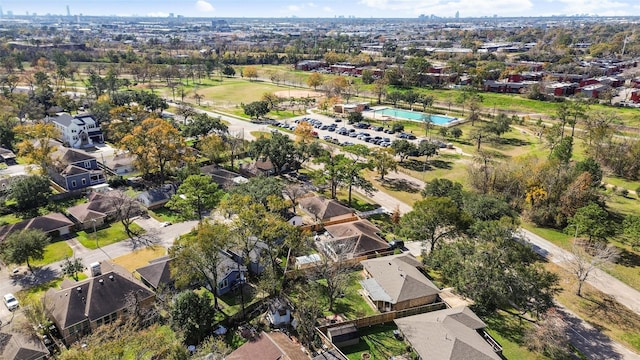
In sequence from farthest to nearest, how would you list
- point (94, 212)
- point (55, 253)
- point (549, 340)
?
1. point (94, 212)
2. point (55, 253)
3. point (549, 340)

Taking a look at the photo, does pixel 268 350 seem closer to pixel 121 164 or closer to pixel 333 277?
pixel 333 277

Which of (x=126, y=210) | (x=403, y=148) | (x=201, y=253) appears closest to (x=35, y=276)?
(x=126, y=210)

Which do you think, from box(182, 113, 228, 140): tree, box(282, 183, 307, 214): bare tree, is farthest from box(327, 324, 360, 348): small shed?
box(182, 113, 228, 140): tree

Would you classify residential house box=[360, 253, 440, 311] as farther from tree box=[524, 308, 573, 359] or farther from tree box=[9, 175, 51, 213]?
tree box=[9, 175, 51, 213]

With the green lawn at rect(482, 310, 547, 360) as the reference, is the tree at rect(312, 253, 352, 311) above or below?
above

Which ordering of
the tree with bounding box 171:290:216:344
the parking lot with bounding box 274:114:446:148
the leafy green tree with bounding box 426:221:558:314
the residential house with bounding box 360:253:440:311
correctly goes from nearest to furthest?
the tree with bounding box 171:290:216:344 < the leafy green tree with bounding box 426:221:558:314 < the residential house with bounding box 360:253:440:311 < the parking lot with bounding box 274:114:446:148

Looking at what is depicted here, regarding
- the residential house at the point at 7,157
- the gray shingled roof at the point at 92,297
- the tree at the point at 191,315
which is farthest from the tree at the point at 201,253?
Result: the residential house at the point at 7,157
